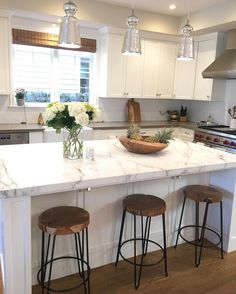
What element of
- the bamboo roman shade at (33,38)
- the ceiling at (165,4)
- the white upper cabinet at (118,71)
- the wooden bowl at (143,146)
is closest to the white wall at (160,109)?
the white upper cabinet at (118,71)

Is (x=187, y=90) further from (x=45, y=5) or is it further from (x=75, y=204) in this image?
(x=75, y=204)

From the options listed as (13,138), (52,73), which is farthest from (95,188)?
(52,73)

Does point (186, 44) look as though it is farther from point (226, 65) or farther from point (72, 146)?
point (226, 65)

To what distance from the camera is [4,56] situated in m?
3.71

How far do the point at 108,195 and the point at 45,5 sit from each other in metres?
2.82

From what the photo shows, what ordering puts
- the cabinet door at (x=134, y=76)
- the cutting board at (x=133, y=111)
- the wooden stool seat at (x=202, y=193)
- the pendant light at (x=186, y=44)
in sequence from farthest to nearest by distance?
the cutting board at (x=133, y=111), the cabinet door at (x=134, y=76), the wooden stool seat at (x=202, y=193), the pendant light at (x=186, y=44)

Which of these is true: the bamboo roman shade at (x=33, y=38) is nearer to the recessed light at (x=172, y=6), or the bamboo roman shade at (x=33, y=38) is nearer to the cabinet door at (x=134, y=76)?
the cabinet door at (x=134, y=76)

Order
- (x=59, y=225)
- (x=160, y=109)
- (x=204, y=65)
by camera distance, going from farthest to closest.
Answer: (x=160, y=109) → (x=204, y=65) → (x=59, y=225)

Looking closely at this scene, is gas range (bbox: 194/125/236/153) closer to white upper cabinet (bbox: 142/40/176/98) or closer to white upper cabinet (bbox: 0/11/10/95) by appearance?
white upper cabinet (bbox: 142/40/176/98)

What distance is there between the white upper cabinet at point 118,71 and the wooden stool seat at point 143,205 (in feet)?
8.40

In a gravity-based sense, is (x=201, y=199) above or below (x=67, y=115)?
below

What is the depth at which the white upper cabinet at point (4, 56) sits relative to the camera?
3629 millimetres

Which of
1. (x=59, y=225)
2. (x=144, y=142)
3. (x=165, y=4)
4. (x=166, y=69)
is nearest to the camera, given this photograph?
(x=59, y=225)

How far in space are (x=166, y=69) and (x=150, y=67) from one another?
13.2 inches
